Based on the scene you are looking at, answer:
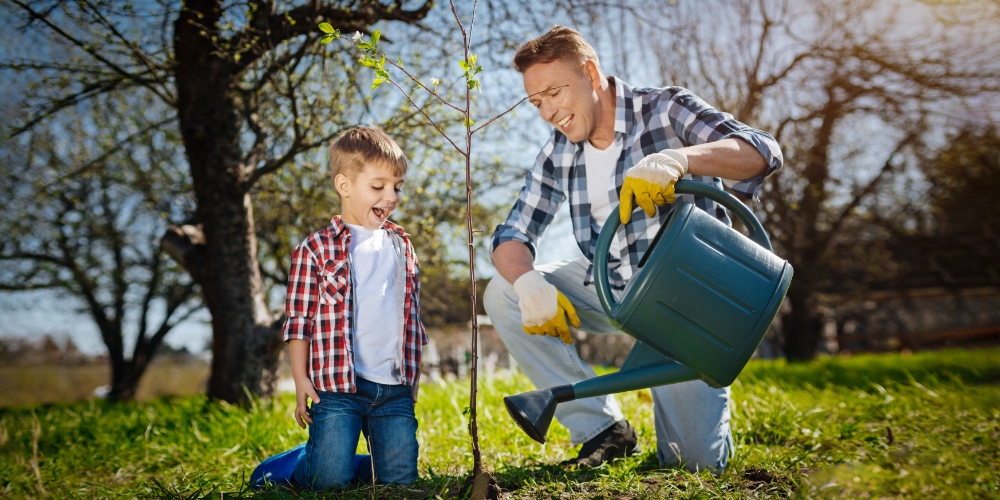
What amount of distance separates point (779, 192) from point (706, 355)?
190 inches

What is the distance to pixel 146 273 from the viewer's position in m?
7.64

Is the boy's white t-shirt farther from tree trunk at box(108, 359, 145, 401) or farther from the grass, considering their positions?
tree trunk at box(108, 359, 145, 401)

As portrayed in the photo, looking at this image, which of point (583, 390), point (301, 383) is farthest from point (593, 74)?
point (301, 383)

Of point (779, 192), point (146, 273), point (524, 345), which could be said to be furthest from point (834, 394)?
point (146, 273)

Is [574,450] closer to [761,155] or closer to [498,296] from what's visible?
[498,296]

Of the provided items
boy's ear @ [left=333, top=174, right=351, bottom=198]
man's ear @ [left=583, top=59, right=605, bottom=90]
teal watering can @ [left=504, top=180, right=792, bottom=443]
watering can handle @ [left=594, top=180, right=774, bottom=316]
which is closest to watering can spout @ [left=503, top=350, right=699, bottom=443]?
teal watering can @ [left=504, top=180, right=792, bottom=443]

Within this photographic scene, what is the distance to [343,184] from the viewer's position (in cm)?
192

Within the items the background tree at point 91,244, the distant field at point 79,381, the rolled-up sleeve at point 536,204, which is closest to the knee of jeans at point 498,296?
the rolled-up sleeve at point 536,204

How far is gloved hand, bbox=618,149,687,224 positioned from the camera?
1.60 metres

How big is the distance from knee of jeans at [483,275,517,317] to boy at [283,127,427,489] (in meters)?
0.32

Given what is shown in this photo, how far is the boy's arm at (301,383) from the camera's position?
173cm

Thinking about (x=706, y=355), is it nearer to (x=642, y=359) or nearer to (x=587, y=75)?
(x=642, y=359)

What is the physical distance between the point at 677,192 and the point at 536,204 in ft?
2.24

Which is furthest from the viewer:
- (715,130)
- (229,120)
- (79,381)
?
(79,381)
